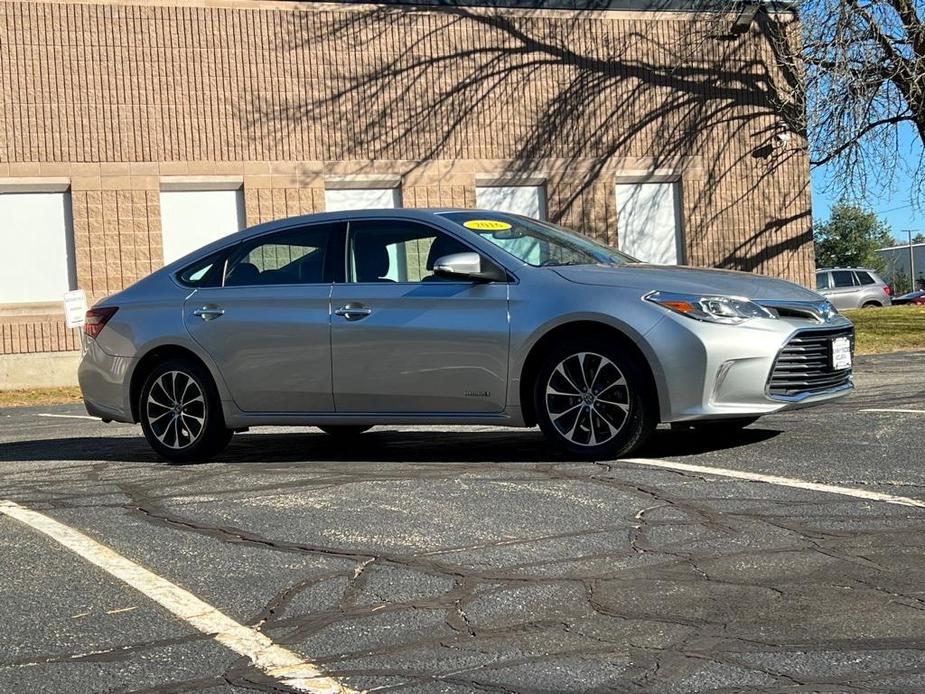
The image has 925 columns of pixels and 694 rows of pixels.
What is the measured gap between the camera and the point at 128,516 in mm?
6566

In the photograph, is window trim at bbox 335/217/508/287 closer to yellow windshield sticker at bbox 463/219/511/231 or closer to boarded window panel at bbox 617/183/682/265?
yellow windshield sticker at bbox 463/219/511/231

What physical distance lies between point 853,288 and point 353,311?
110ft

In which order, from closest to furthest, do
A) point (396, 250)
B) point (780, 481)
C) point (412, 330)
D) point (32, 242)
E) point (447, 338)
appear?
point (780, 481)
point (447, 338)
point (412, 330)
point (396, 250)
point (32, 242)

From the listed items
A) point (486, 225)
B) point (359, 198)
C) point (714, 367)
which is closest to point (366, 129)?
point (359, 198)

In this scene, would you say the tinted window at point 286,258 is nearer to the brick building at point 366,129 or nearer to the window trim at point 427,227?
the window trim at point 427,227

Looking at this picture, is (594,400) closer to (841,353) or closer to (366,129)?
(841,353)

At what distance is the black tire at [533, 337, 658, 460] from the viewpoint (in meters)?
7.50

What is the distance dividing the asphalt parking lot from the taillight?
1353mm

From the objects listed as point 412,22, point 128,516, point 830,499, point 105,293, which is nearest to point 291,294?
point 128,516

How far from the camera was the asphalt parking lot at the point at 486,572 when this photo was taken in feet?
12.6

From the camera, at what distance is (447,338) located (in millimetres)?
7965

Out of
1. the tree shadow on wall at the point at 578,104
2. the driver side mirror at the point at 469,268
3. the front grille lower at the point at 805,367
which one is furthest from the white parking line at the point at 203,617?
the tree shadow on wall at the point at 578,104

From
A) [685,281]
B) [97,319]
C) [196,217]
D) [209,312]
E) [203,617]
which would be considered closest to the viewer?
[203,617]

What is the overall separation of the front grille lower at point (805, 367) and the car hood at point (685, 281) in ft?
0.84
